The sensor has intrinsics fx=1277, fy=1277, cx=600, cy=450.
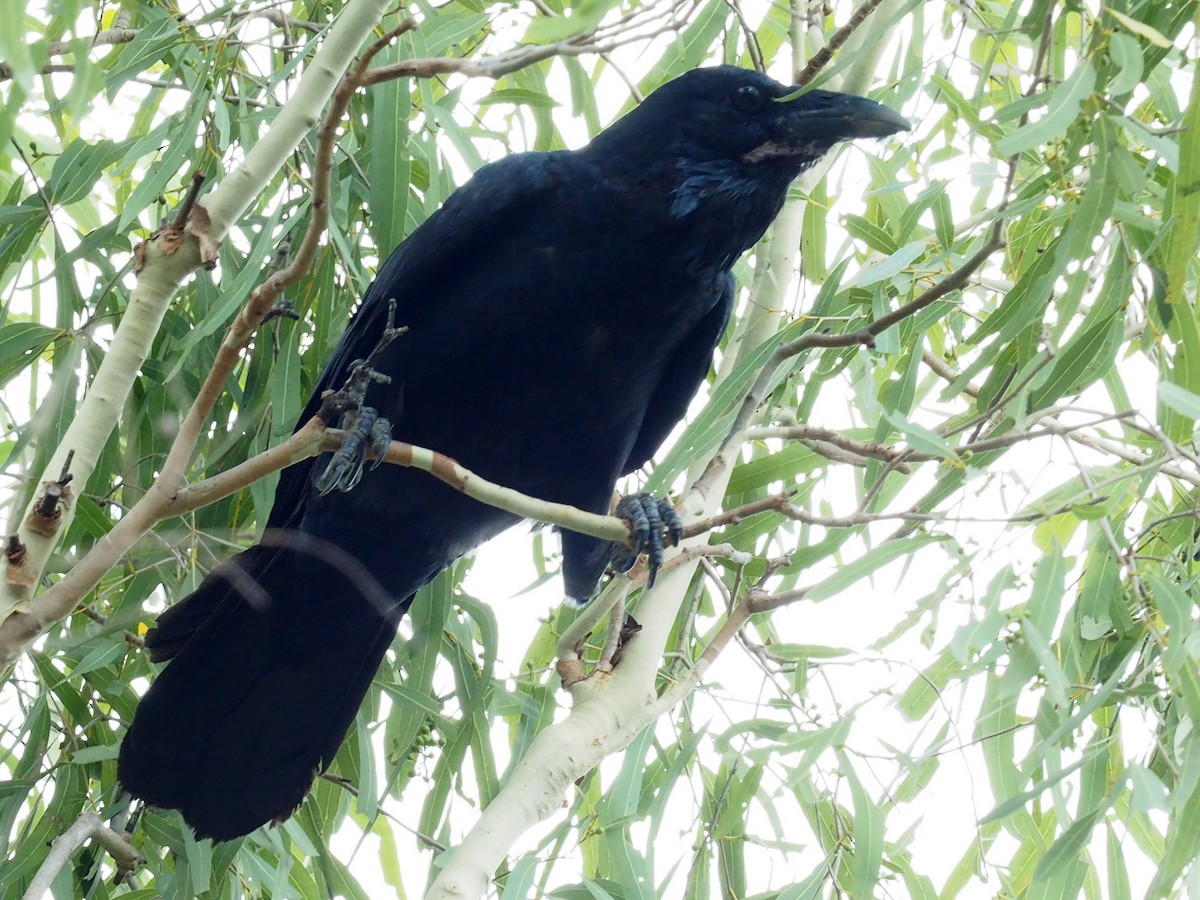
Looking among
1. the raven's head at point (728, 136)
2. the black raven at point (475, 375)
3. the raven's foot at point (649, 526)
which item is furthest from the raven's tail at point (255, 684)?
the raven's head at point (728, 136)

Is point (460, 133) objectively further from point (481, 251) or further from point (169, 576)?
point (169, 576)

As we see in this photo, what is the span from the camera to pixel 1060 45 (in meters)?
1.88

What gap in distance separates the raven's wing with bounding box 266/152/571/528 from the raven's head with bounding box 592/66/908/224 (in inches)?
7.0

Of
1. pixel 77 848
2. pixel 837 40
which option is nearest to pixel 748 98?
pixel 837 40

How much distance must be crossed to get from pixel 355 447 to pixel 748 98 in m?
0.99

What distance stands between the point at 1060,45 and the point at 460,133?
38.9 inches

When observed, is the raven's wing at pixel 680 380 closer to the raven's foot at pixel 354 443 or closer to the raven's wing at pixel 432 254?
the raven's wing at pixel 432 254

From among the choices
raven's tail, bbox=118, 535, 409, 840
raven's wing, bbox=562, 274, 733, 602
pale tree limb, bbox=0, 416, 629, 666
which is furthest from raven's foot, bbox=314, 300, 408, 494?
raven's wing, bbox=562, 274, 733, 602

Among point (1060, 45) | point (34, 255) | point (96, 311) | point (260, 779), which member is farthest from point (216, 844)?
point (1060, 45)

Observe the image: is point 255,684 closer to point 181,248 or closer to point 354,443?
point 354,443

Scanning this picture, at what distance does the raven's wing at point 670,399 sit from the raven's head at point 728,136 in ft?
0.69

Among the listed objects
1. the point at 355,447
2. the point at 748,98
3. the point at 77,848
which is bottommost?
the point at 77,848

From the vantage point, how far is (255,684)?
8.02 feet

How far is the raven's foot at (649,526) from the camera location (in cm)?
226
